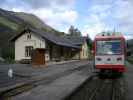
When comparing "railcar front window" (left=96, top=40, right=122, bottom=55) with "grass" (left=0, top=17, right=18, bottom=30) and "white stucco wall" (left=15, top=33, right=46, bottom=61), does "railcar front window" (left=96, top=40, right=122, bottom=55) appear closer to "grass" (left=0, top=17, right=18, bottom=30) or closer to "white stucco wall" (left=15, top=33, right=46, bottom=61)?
"white stucco wall" (left=15, top=33, right=46, bottom=61)

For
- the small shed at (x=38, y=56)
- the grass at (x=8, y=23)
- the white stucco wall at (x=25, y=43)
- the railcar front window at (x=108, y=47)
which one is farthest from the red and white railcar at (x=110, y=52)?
the grass at (x=8, y=23)

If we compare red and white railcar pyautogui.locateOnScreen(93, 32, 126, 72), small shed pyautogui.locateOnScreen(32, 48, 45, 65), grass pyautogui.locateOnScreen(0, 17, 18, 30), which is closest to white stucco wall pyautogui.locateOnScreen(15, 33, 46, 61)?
small shed pyautogui.locateOnScreen(32, 48, 45, 65)

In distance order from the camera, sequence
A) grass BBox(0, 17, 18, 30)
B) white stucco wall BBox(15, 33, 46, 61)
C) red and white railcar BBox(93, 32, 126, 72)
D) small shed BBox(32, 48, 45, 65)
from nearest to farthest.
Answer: red and white railcar BBox(93, 32, 126, 72) < small shed BBox(32, 48, 45, 65) < white stucco wall BBox(15, 33, 46, 61) < grass BBox(0, 17, 18, 30)

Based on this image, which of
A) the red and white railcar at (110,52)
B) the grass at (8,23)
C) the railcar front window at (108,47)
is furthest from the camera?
the grass at (8,23)

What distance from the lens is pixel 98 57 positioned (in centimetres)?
2172

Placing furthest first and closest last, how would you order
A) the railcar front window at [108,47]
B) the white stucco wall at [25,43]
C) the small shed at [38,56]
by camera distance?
the white stucco wall at [25,43], the small shed at [38,56], the railcar front window at [108,47]

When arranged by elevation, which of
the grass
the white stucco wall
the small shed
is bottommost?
the small shed

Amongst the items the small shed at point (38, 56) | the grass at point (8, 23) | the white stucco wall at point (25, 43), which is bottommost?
the small shed at point (38, 56)

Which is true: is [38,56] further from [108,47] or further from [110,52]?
[110,52]

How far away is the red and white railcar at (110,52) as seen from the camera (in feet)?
70.0

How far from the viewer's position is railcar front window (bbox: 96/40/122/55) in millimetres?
21594

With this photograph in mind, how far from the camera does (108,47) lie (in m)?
21.8

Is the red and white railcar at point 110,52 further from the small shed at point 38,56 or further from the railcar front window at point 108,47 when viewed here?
the small shed at point 38,56

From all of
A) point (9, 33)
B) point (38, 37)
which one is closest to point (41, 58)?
point (38, 37)
